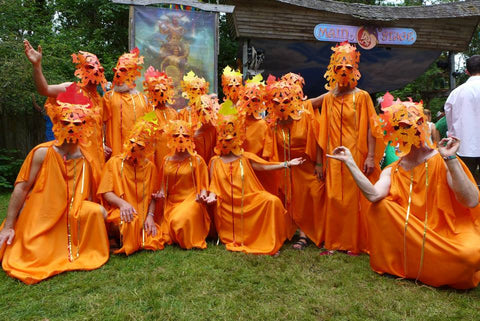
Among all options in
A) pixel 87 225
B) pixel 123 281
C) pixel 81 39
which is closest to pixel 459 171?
pixel 123 281

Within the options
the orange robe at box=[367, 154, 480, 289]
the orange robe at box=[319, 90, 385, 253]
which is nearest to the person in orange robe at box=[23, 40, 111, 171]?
the orange robe at box=[319, 90, 385, 253]

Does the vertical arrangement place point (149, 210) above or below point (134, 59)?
below

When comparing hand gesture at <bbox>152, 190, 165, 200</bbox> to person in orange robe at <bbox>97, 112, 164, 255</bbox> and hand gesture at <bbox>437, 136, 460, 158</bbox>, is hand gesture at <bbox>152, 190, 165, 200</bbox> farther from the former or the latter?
hand gesture at <bbox>437, 136, 460, 158</bbox>

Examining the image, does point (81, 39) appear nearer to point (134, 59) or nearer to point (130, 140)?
point (134, 59)

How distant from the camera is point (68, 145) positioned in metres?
4.12

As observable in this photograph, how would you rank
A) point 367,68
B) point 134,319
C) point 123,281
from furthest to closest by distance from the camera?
1. point 367,68
2. point 123,281
3. point 134,319

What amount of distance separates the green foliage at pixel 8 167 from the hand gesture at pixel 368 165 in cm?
848

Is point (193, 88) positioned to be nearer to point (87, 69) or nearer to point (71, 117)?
point (87, 69)

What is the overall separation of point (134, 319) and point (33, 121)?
31.7ft

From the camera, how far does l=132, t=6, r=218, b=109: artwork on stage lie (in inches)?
315

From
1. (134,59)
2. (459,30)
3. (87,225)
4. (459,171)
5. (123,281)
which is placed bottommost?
(123,281)

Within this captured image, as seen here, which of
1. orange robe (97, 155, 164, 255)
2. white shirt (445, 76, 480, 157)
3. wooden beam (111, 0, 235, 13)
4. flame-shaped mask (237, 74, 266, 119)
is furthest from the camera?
wooden beam (111, 0, 235, 13)

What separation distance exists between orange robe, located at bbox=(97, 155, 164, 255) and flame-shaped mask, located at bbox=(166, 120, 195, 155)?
44 cm

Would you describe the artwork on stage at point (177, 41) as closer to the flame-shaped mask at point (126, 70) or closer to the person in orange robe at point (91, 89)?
the flame-shaped mask at point (126, 70)
